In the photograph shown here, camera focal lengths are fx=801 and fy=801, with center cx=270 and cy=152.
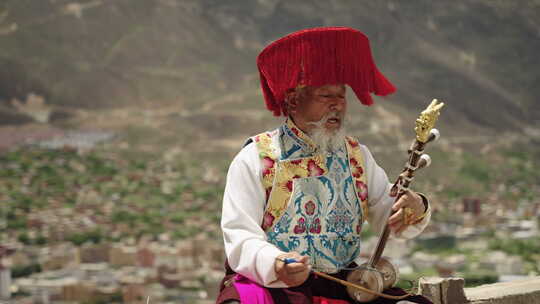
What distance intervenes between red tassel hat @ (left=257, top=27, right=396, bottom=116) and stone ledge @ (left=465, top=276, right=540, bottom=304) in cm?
81

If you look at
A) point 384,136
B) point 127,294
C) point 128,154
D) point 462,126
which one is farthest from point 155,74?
point 127,294

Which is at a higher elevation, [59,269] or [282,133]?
[282,133]

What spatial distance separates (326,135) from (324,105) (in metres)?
0.07

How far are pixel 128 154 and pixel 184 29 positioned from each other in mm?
7571

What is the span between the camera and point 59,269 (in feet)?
49.5

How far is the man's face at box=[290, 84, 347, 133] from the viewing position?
171 centimetres

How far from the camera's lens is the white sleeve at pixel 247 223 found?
154cm

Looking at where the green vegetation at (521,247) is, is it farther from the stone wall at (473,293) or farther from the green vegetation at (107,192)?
the stone wall at (473,293)

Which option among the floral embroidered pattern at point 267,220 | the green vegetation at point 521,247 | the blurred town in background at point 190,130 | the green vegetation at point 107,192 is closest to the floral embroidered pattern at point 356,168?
the floral embroidered pattern at point 267,220

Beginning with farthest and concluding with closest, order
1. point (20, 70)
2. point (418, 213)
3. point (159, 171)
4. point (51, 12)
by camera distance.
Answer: point (51, 12), point (20, 70), point (159, 171), point (418, 213)

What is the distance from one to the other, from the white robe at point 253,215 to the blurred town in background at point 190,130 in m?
11.1

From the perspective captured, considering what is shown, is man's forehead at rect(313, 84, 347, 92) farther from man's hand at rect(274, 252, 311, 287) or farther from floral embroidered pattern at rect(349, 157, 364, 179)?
man's hand at rect(274, 252, 311, 287)

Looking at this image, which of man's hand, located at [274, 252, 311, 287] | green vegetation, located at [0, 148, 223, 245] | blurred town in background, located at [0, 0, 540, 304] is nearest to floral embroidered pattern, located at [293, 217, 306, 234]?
man's hand, located at [274, 252, 311, 287]

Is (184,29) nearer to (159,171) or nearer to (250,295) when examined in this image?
(159,171)
